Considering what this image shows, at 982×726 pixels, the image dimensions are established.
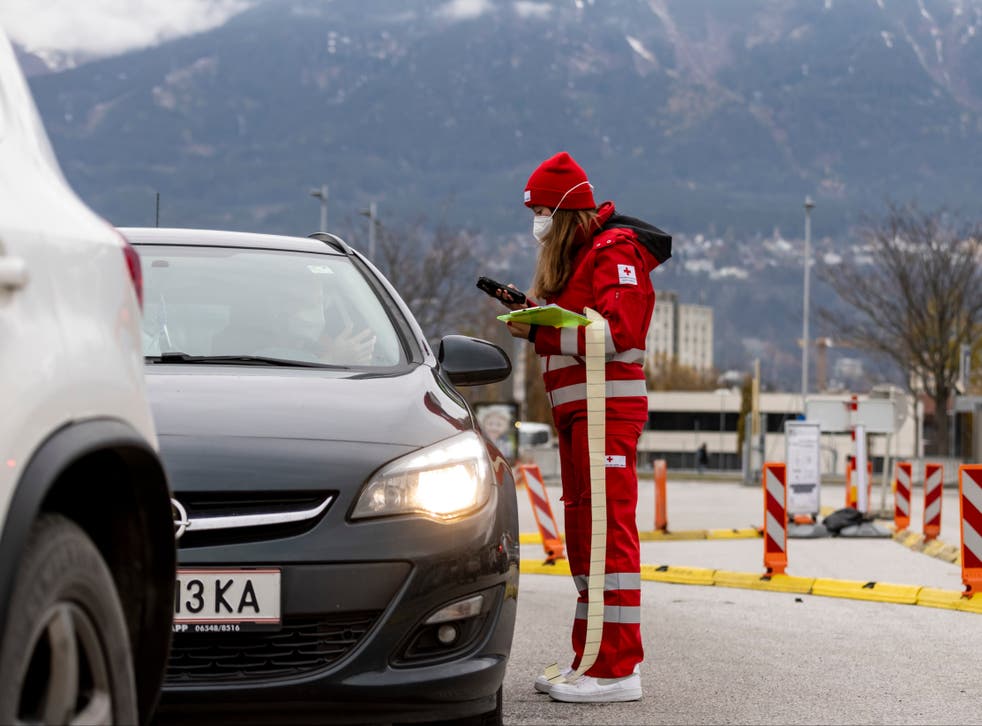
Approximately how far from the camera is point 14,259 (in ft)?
8.61

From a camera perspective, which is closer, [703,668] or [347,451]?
[347,451]

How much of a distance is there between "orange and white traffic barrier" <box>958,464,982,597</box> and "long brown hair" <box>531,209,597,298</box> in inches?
175

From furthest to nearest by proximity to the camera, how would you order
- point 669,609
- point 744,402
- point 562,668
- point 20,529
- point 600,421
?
point 744,402, point 669,609, point 562,668, point 600,421, point 20,529

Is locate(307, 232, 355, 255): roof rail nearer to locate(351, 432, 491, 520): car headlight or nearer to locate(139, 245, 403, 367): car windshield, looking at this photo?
locate(139, 245, 403, 367): car windshield

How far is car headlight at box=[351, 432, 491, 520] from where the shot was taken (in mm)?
4355

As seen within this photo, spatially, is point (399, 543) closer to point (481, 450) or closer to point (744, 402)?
point (481, 450)

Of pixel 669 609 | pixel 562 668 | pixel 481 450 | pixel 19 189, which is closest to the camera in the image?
pixel 19 189

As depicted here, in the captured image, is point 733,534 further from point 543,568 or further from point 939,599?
point 939,599

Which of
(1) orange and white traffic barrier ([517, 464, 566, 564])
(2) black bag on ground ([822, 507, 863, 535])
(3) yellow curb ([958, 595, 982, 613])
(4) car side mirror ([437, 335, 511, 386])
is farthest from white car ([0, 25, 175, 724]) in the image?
(2) black bag on ground ([822, 507, 863, 535])

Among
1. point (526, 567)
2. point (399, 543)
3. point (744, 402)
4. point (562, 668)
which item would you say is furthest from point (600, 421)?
point (744, 402)

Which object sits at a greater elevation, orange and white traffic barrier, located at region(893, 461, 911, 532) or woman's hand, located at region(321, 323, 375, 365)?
woman's hand, located at region(321, 323, 375, 365)

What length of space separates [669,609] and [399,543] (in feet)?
19.1

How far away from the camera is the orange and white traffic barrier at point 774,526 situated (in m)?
11.7

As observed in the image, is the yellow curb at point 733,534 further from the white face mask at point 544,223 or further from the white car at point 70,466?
the white car at point 70,466
